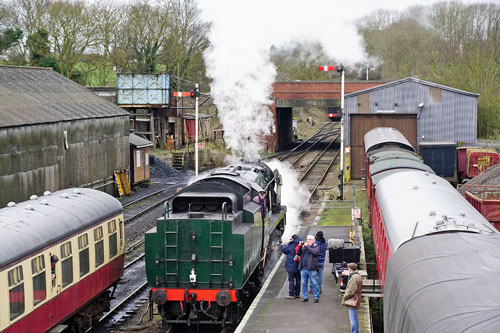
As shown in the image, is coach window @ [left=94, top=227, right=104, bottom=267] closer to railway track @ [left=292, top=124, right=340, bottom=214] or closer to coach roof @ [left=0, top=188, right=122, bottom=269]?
coach roof @ [left=0, top=188, right=122, bottom=269]

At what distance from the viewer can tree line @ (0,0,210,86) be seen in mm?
48406

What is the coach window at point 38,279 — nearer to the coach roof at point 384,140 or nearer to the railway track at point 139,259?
the railway track at point 139,259

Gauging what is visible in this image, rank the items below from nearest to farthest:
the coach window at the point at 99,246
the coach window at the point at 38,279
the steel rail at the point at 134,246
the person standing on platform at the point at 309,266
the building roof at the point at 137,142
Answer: the coach window at the point at 38,279, the coach window at the point at 99,246, the person standing on platform at the point at 309,266, the steel rail at the point at 134,246, the building roof at the point at 137,142

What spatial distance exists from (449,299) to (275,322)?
22.4 feet

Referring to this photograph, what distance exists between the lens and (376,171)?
2014 cm

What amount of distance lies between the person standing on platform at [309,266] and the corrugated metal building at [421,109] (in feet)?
73.0

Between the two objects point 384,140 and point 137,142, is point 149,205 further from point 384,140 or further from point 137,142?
point 384,140

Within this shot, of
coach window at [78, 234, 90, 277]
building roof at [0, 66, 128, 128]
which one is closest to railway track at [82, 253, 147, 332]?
coach window at [78, 234, 90, 277]

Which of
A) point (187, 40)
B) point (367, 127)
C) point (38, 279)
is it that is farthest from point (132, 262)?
point (187, 40)

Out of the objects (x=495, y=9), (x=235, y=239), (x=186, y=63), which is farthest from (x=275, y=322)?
→ (x=495, y=9)

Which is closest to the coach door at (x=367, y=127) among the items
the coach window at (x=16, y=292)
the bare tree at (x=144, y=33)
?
the bare tree at (x=144, y=33)

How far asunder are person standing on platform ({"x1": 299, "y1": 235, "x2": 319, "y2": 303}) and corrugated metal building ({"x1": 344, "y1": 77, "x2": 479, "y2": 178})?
22247mm

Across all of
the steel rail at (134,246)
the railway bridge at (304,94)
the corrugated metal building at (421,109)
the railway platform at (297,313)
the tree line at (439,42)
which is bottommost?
the steel rail at (134,246)

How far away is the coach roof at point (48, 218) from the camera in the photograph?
397 inches
